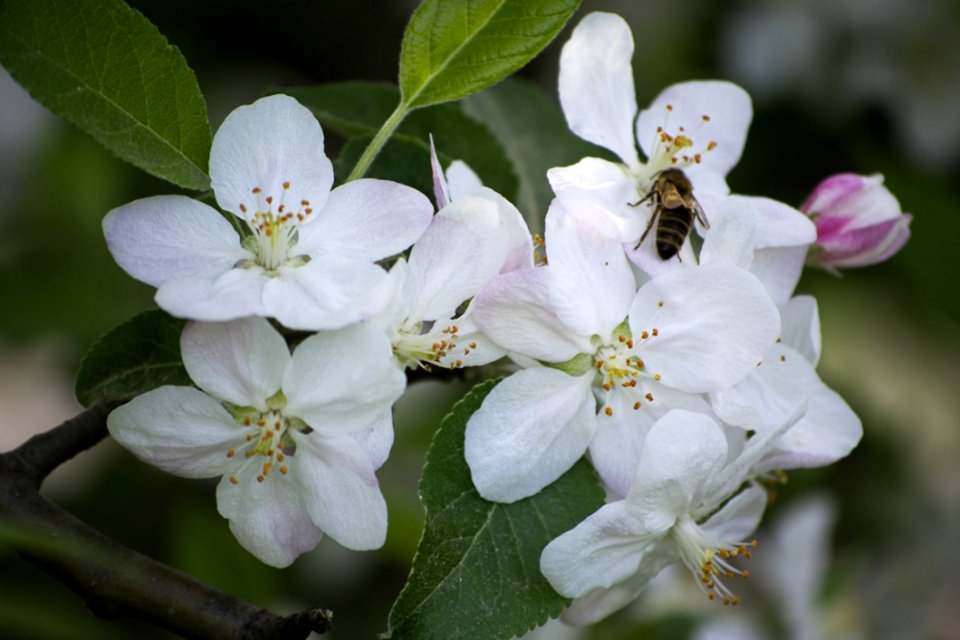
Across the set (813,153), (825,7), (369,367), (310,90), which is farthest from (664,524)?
(825,7)

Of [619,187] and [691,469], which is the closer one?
[691,469]

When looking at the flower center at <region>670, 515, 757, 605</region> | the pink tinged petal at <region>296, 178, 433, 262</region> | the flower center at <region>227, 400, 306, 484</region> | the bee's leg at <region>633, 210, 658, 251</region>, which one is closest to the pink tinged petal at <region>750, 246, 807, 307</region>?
the bee's leg at <region>633, 210, 658, 251</region>

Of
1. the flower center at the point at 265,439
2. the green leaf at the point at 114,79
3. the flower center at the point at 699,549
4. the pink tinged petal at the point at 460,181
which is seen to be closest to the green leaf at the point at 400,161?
the pink tinged petal at the point at 460,181

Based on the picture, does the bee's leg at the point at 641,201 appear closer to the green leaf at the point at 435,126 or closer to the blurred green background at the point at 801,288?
the green leaf at the point at 435,126

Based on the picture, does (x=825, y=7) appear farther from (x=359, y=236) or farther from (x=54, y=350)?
(x=359, y=236)

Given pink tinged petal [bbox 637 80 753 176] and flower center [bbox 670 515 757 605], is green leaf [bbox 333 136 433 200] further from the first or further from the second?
flower center [bbox 670 515 757 605]
